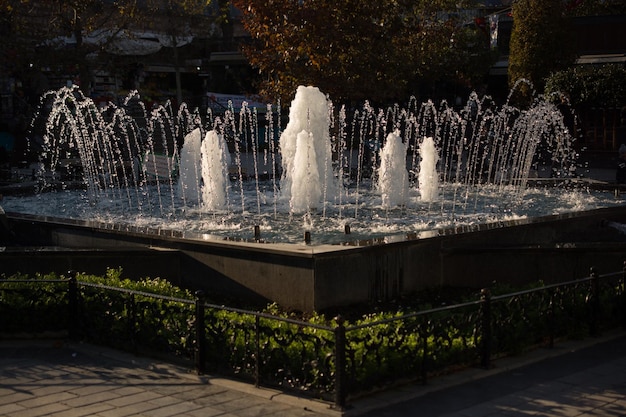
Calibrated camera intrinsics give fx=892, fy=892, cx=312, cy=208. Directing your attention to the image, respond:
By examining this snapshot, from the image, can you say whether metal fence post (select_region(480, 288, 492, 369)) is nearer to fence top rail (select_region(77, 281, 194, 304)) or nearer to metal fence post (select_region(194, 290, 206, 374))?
metal fence post (select_region(194, 290, 206, 374))

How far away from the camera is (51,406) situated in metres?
7.68

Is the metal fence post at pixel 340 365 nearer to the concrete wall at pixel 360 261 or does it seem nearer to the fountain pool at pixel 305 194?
the concrete wall at pixel 360 261

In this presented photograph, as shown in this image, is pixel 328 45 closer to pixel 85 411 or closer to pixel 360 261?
pixel 360 261

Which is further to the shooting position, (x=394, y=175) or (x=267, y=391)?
(x=394, y=175)

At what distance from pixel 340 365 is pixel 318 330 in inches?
42.2

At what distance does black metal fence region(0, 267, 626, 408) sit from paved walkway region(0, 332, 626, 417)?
0.18 metres

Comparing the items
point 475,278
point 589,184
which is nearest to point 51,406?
point 475,278

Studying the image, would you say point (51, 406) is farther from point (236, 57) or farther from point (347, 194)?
point (236, 57)

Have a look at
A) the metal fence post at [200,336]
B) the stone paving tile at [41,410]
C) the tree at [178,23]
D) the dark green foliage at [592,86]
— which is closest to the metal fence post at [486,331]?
the metal fence post at [200,336]

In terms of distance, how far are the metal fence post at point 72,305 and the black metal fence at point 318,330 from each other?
0.04 ft

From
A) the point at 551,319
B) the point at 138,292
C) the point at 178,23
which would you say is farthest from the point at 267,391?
the point at 178,23

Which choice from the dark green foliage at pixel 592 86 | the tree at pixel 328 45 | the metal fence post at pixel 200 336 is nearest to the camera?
the metal fence post at pixel 200 336

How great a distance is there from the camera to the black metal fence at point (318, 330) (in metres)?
7.89

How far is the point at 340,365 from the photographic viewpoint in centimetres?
752
